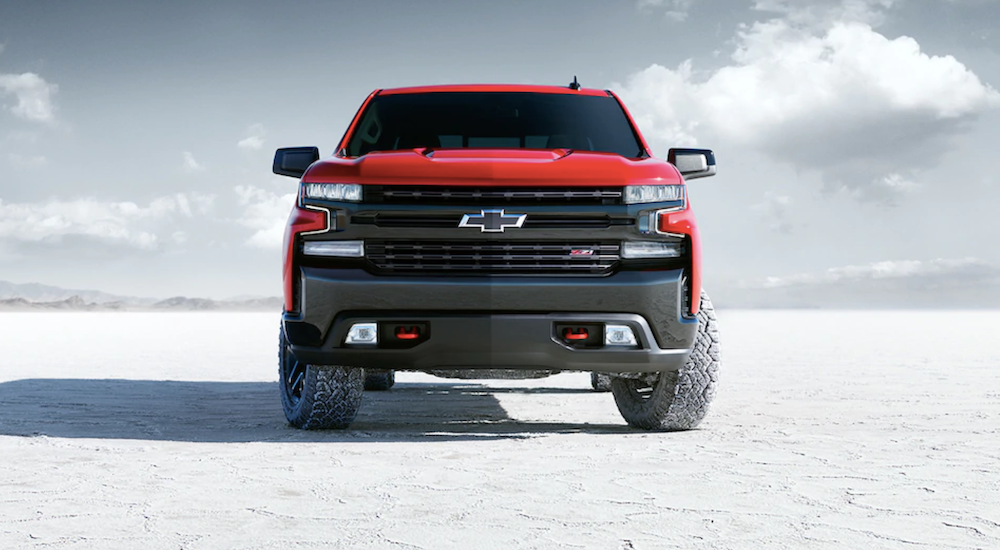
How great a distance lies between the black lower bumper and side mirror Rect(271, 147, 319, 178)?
1029mm

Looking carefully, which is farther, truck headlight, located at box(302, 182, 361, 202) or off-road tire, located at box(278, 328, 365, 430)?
off-road tire, located at box(278, 328, 365, 430)

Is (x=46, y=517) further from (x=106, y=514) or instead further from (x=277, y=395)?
(x=277, y=395)

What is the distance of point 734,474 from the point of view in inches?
167

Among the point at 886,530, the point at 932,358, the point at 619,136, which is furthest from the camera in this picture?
the point at 932,358

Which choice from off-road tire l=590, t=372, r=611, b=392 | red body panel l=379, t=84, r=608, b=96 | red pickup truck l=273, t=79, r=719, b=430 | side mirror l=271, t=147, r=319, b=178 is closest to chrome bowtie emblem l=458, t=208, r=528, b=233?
red pickup truck l=273, t=79, r=719, b=430

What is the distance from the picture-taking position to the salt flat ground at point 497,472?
10.4 ft

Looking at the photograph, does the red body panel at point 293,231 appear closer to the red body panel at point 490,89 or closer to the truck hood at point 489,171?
the truck hood at point 489,171

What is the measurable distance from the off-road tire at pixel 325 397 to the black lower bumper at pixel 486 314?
1.87 feet

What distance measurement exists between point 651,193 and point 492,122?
1.60 meters

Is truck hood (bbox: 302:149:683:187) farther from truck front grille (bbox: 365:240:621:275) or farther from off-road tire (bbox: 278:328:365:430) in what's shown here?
off-road tire (bbox: 278:328:365:430)

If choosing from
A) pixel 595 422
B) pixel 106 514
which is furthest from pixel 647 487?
pixel 595 422

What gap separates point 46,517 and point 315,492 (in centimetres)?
93

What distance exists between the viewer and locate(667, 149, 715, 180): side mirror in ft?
18.8

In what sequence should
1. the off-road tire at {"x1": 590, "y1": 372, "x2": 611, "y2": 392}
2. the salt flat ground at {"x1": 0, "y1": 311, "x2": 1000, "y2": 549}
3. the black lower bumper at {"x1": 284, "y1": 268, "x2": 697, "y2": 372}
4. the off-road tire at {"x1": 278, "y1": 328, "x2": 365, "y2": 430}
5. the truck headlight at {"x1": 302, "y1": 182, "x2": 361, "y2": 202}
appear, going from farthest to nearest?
the off-road tire at {"x1": 590, "y1": 372, "x2": 611, "y2": 392}
the off-road tire at {"x1": 278, "y1": 328, "x2": 365, "y2": 430}
the truck headlight at {"x1": 302, "y1": 182, "x2": 361, "y2": 202}
the black lower bumper at {"x1": 284, "y1": 268, "x2": 697, "y2": 372}
the salt flat ground at {"x1": 0, "y1": 311, "x2": 1000, "y2": 549}
